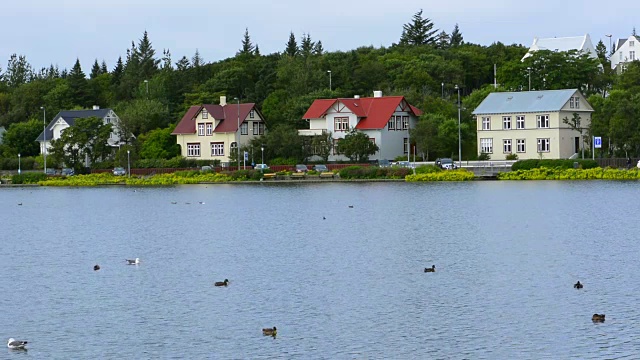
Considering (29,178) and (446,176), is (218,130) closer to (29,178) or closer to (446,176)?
(29,178)

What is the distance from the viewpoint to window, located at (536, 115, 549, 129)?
8781 cm

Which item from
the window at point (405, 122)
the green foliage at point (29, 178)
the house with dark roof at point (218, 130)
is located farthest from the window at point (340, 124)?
the green foliage at point (29, 178)

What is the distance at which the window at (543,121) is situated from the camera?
87.8m

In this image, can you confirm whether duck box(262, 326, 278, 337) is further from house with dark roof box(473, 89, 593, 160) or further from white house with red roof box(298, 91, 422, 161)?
white house with red roof box(298, 91, 422, 161)

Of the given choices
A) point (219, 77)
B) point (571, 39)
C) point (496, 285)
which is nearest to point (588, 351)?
point (496, 285)

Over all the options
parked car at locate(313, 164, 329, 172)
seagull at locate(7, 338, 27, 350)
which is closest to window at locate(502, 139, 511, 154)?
parked car at locate(313, 164, 329, 172)

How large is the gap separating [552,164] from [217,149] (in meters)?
36.9

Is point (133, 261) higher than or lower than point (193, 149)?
lower

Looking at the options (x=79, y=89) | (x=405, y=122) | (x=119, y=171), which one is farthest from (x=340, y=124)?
(x=79, y=89)

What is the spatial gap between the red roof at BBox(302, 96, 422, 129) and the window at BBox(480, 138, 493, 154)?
821cm

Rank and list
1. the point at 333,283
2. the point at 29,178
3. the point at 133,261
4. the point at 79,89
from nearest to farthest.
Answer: the point at 333,283 < the point at 133,261 < the point at 29,178 < the point at 79,89

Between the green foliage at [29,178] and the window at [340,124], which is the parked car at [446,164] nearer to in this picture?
the window at [340,124]

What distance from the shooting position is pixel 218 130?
10269cm

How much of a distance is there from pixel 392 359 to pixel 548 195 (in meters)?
45.0
